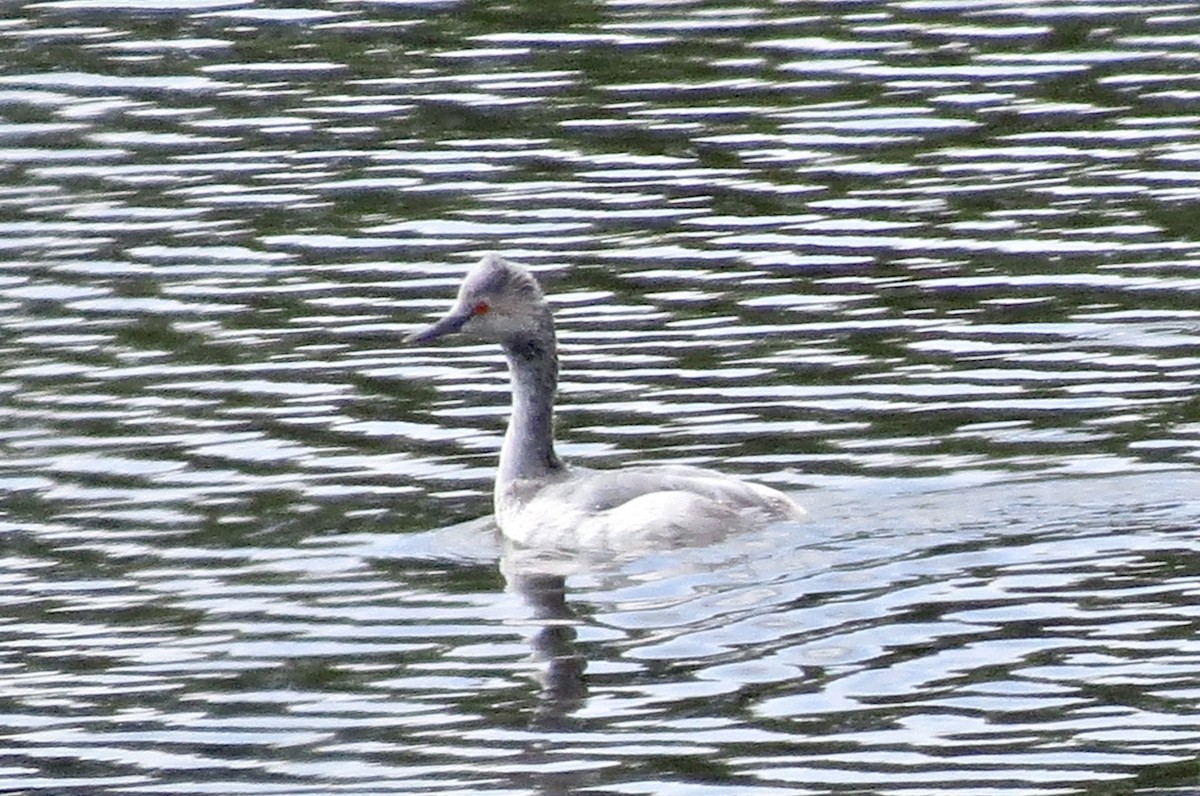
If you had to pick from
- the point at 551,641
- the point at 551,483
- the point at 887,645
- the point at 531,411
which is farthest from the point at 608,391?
the point at 887,645

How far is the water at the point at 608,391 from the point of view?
10.8 metres

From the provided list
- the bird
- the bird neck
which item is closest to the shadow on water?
the bird

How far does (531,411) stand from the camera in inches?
571

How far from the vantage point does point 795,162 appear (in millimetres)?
19672

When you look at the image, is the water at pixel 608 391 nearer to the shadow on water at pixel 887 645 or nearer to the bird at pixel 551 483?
the shadow on water at pixel 887 645

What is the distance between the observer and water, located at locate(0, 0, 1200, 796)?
10797 millimetres

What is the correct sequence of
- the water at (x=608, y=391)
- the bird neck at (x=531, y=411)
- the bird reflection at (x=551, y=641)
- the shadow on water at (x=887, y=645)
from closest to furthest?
the shadow on water at (x=887, y=645) → the water at (x=608, y=391) → the bird reflection at (x=551, y=641) → the bird neck at (x=531, y=411)

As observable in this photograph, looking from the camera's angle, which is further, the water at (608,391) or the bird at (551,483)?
the bird at (551,483)

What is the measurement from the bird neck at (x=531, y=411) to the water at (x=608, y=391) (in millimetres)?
358

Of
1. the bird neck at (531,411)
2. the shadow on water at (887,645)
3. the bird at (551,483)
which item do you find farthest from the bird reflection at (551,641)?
the bird neck at (531,411)

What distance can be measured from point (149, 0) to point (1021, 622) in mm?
14333

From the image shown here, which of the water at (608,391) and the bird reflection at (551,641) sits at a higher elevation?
the water at (608,391)

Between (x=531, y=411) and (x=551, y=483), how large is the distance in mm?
556

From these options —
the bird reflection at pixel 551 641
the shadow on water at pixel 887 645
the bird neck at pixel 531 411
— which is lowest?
the bird reflection at pixel 551 641
